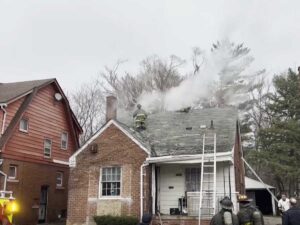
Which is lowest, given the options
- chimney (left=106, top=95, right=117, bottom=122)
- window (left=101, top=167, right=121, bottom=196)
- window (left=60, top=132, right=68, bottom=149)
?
window (left=101, top=167, right=121, bottom=196)

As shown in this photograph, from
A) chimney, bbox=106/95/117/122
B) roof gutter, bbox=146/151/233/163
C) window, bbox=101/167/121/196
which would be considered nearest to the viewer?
roof gutter, bbox=146/151/233/163

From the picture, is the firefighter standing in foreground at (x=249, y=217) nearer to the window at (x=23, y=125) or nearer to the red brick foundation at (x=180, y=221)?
the red brick foundation at (x=180, y=221)

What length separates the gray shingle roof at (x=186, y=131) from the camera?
17.3 metres

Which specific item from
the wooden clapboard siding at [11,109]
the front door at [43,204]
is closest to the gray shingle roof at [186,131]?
the wooden clapboard siding at [11,109]

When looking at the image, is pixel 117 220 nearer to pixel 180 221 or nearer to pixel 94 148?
pixel 180 221

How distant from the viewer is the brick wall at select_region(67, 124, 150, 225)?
16672 mm

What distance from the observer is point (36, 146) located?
72.7ft

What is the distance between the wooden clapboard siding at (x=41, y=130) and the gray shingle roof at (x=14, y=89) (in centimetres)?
39

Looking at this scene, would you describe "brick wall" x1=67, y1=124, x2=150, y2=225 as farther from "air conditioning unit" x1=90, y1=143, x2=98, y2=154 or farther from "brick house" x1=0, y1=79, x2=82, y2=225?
"brick house" x1=0, y1=79, x2=82, y2=225

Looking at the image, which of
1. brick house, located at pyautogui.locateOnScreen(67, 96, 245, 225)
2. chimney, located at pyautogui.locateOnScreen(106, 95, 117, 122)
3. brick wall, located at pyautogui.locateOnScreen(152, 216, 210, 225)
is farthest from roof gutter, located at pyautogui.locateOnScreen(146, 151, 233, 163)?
chimney, located at pyautogui.locateOnScreen(106, 95, 117, 122)

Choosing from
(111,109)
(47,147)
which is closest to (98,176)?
(111,109)

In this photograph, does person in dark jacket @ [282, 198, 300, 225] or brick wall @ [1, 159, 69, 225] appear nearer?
person in dark jacket @ [282, 198, 300, 225]

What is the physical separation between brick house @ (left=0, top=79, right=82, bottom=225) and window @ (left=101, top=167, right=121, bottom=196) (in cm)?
522

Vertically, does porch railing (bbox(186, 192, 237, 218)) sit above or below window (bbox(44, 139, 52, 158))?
below
